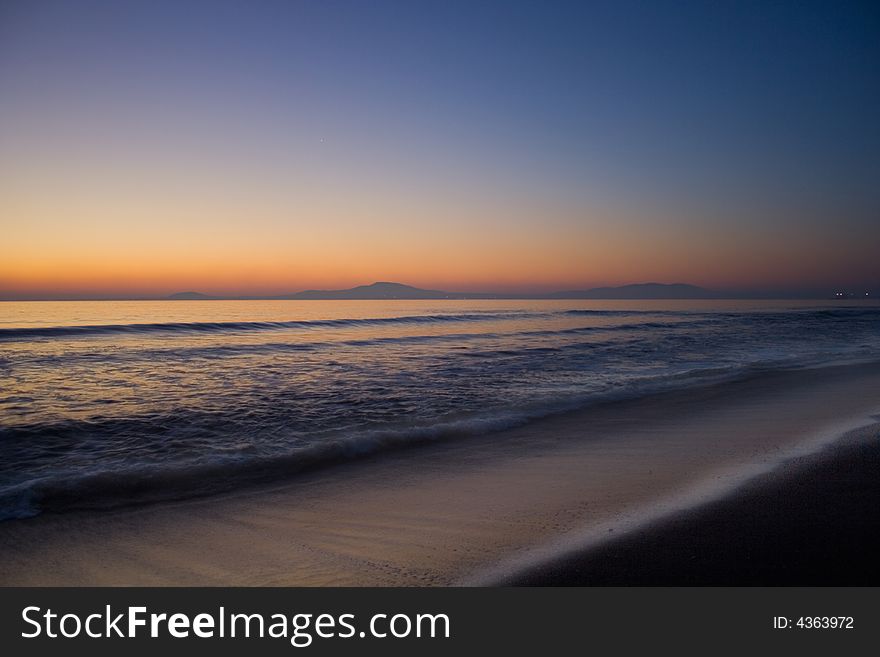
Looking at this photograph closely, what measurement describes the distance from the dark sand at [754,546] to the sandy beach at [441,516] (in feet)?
0.16

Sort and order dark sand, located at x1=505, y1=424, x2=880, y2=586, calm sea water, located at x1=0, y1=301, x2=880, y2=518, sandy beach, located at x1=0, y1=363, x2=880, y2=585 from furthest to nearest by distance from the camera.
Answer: calm sea water, located at x1=0, y1=301, x2=880, y2=518 < sandy beach, located at x1=0, y1=363, x2=880, y2=585 < dark sand, located at x1=505, y1=424, x2=880, y2=586

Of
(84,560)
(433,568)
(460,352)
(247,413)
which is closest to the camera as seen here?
(433,568)

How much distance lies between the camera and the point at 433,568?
11.9 feet

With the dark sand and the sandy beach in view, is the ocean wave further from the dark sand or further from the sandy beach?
the dark sand

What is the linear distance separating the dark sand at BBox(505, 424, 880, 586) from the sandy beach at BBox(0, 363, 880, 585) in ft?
0.16

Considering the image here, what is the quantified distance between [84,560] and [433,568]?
9.23ft

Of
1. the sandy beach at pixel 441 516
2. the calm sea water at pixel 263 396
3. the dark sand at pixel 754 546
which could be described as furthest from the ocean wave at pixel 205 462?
the dark sand at pixel 754 546

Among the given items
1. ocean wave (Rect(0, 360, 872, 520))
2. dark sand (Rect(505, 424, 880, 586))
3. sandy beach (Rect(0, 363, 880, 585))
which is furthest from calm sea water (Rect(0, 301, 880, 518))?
dark sand (Rect(505, 424, 880, 586))

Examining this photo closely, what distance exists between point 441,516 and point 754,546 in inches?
102

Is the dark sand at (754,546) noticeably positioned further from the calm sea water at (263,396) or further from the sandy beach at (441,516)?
the calm sea water at (263,396)

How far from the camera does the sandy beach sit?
3652 mm
